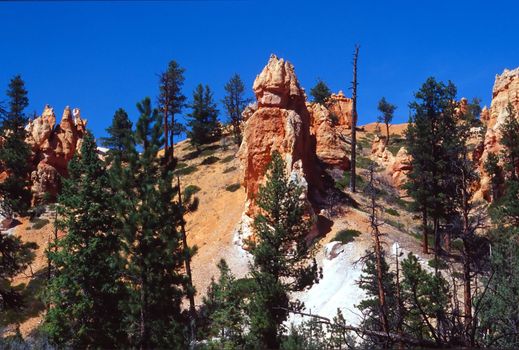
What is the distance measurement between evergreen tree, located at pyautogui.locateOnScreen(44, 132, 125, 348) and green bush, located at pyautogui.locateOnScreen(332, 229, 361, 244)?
15551mm

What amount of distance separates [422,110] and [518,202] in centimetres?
895

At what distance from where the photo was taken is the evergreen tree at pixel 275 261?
68.7 feet

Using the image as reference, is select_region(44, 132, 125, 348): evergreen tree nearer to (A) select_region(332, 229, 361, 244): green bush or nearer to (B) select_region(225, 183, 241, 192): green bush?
(A) select_region(332, 229, 361, 244): green bush

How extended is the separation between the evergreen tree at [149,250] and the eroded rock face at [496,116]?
33520 millimetres

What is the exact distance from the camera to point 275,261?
912 inches

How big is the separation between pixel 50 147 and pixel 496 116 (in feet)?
155

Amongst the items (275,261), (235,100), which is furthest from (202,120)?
(275,261)

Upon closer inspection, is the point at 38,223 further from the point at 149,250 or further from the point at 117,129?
the point at 149,250

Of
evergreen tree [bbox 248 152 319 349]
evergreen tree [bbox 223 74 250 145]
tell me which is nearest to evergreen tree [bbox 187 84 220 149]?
evergreen tree [bbox 223 74 250 145]

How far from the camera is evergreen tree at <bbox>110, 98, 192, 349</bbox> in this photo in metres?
19.0

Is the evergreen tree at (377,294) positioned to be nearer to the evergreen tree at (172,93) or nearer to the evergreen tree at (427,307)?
the evergreen tree at (427,307)

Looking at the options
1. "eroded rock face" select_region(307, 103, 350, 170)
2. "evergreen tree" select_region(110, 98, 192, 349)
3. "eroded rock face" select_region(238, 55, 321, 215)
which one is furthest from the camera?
"eroded rock face" select_region(307, 103, 350, 170)

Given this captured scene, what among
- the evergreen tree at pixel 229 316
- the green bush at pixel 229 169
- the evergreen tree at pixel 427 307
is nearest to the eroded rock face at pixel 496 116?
the green bush at pixel 229 169

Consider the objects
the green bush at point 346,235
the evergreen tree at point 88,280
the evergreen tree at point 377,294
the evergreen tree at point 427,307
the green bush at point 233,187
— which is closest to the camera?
the evergreen tree at point 427,307
